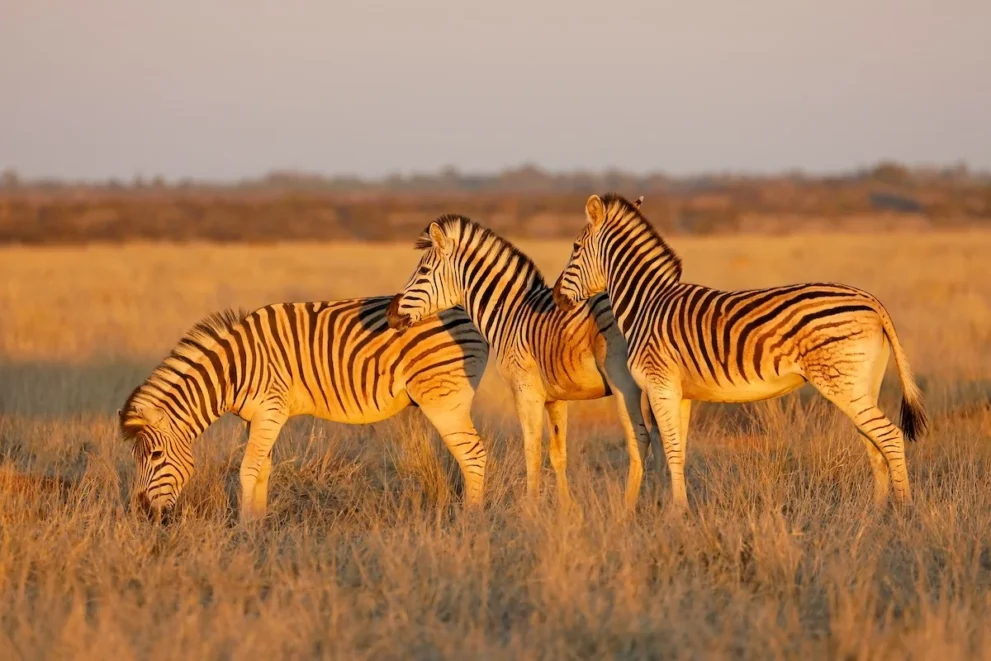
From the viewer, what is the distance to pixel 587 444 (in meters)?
10.2

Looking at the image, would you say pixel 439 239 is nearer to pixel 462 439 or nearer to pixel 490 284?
pixel 490 284

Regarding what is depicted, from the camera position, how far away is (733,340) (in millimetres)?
7242

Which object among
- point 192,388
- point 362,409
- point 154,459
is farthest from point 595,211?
point 154,459

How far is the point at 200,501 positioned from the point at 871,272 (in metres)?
21.2

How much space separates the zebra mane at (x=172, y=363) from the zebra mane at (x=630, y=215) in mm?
2770

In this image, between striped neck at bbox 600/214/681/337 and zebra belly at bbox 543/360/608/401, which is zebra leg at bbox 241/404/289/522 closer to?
zebra belly at bbox 543/360/608/401

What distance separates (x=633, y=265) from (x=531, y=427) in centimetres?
137

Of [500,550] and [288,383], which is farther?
[288,383]

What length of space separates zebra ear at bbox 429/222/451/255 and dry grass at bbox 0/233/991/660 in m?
1.57

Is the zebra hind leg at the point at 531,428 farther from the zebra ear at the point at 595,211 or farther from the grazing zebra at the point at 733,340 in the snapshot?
the zebra ear at the point at 595,211

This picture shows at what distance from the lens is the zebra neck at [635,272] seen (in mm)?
7848

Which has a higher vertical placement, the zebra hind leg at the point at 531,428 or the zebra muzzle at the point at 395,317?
the zebra muzzle at the point at 395,317

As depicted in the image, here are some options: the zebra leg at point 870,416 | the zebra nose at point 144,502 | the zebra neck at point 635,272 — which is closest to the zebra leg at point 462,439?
the zebra neck at point 635,272

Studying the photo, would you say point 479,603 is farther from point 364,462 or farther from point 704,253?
point 704,253
